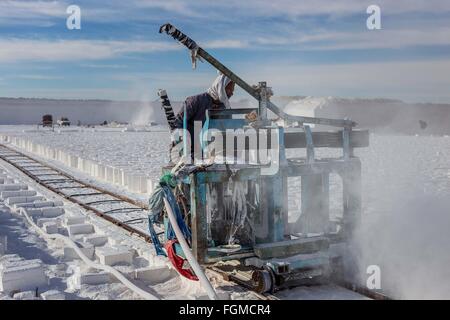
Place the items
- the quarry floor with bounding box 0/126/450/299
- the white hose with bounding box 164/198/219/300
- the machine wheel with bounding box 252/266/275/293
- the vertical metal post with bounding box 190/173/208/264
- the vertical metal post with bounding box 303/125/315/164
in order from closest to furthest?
the white hose with bounding box 164/198/219/300
the machine wheel with bounding box 252/266/275/293
the vertical metal post with bounding box 190/173/208/264
the quarry floor with bounding box 0/126/450/299
the vertical metal post with bounding box 303/125/315/164

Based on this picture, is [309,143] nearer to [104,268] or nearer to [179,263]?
[179,263]

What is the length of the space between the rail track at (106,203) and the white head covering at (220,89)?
68.3 inches

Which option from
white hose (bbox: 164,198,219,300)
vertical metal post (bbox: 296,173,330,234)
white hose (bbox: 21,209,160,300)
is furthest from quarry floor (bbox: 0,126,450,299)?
vertical metal post (bbox: 296,173,330,234)

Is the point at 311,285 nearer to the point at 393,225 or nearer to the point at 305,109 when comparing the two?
the point at 393,225

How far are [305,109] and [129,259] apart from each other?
42.9 metres

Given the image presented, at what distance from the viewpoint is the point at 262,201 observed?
549 cm

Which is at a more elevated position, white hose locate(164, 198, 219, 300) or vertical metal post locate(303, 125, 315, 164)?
vertical metal post locate(303, 125, 315, 164)

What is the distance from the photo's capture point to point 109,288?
5492mm

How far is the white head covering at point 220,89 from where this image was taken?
5738 millimetres

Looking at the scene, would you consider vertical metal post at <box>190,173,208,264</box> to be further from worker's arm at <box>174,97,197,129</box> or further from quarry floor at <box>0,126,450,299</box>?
worker's arm at <box>174,97,197,129</box>

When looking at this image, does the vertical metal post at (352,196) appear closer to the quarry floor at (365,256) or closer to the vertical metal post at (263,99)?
the quarry floor at (365,256)

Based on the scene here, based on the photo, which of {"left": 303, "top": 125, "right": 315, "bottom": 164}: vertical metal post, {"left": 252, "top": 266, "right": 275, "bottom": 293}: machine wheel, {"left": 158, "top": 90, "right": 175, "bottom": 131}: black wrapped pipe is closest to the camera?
{"left": 252, "top": 266, "right": 275, "bottom": 293}: machine wheel

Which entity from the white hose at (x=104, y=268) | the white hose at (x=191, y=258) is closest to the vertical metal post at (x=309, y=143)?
the white hose at (x=191, y=258)

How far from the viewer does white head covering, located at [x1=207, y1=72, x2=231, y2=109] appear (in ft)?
18.8
